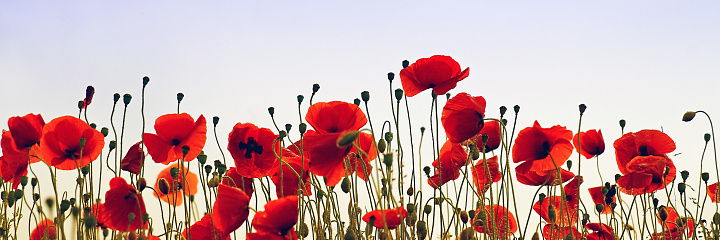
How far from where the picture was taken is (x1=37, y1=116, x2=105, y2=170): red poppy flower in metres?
2.00

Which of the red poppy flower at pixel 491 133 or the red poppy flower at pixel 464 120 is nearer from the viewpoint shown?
the red poppy flower at pixel 464 120

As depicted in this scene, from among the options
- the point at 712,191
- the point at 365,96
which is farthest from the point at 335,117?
the point at 712,191

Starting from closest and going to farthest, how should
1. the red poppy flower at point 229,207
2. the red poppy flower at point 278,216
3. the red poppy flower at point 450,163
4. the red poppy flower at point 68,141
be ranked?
the red poppy flower at point 278,216, the red poppy flower at point 229,207, the red poppy flower at point 68,141, the red poppy flower at point 450,163

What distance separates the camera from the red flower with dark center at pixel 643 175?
7.11 feet

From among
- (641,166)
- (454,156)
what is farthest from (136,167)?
(641,166)

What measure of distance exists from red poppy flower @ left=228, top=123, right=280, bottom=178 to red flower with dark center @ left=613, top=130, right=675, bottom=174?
1.17m

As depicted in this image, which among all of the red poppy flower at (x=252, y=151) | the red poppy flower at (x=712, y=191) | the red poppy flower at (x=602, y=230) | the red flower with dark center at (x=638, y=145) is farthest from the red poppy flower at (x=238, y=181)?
the red poppy flower at (x=712, y=191)

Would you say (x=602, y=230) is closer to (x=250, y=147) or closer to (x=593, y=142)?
(x=593, y=142)

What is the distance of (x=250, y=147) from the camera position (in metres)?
2.10

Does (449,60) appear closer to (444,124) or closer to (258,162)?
(444,124)

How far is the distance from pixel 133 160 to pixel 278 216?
0.75 meters

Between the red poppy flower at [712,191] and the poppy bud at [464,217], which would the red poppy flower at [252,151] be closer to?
the poppy bud at [464,217]

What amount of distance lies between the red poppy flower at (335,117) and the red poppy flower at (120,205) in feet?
1.64

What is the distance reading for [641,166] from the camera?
2199mm
